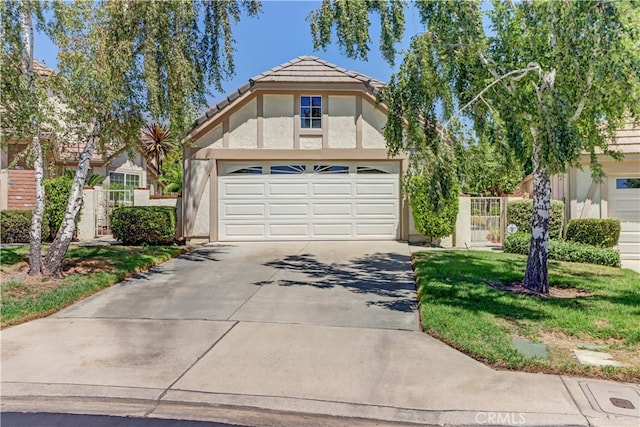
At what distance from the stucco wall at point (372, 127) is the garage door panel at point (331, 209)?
6.59ft

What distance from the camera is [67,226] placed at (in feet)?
27.8

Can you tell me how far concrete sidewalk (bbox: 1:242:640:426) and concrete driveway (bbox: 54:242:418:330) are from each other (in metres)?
0.05

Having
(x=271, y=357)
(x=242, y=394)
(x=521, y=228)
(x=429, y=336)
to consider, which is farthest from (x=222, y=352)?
(x=521, y=228)

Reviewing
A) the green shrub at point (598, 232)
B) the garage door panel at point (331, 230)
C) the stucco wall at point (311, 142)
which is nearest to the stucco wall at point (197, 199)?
the stucco wall at point (311, 142)

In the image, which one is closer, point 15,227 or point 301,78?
point 15,227

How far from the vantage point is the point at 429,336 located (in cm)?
561

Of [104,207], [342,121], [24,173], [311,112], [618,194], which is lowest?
[104,207]

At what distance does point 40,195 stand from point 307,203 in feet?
24.9

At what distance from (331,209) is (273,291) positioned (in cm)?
654

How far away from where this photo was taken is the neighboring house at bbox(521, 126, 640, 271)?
1273cm

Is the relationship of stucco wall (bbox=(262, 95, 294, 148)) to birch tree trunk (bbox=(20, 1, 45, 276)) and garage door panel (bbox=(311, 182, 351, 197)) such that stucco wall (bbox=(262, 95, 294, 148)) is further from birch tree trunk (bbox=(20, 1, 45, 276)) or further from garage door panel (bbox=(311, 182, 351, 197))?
birch tree trunk (bbox=(20, 1, 45, 276))

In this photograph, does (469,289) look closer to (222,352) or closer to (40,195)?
(222,352)

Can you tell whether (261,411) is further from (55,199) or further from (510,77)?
(55,199)

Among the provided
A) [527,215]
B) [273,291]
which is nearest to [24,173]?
[273,291]
